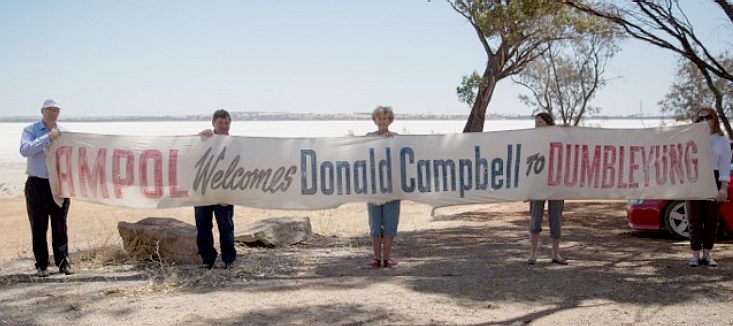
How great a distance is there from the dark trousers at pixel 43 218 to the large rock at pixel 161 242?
101 centimetres

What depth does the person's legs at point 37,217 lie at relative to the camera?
7605 millimetres

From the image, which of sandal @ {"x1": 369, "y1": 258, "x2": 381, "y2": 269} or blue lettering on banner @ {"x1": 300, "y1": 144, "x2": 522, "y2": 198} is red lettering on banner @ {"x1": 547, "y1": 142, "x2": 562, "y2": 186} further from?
sandal @ {"x1": 369, "y1": 258, "x2": 381, "y2": 269}

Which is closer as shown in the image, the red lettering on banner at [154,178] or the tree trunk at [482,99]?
the red lettering on banner at [154,178]

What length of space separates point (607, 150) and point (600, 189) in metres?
0.44

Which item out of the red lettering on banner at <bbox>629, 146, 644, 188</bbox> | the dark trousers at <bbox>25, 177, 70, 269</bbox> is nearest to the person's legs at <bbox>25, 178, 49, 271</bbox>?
the dark trousers at <bbox>25, 177, 70, 269</bbox>

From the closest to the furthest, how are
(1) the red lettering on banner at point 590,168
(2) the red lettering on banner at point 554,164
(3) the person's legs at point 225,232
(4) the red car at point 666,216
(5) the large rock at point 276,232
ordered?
1. (3) the person's legs at point 225,232
2. (2) the red lettering on banner at point 554,164
3. (1) the red lettering on banner at point 590,168
4. (5) the large rock at point 276,232
5. (4) the red car at point 666,216

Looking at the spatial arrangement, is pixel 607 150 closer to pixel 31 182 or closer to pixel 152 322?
pixel 152 322

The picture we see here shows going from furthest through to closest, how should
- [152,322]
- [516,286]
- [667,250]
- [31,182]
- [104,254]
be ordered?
1. [667,250]
2. [104,254]
3. [31,182]
4. [516,286]
5. [152,322]

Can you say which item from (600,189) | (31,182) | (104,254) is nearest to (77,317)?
(31,182)

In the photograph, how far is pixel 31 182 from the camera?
25.2ft

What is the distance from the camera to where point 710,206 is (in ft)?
26.5

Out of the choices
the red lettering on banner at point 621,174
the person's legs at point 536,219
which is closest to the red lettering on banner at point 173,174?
the person's legs at point 536,219

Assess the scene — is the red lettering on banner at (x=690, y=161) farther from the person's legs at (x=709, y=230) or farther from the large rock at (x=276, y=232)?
the large rock at (x=276, y=232)

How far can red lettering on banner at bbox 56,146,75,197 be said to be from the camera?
7816 millimetres
